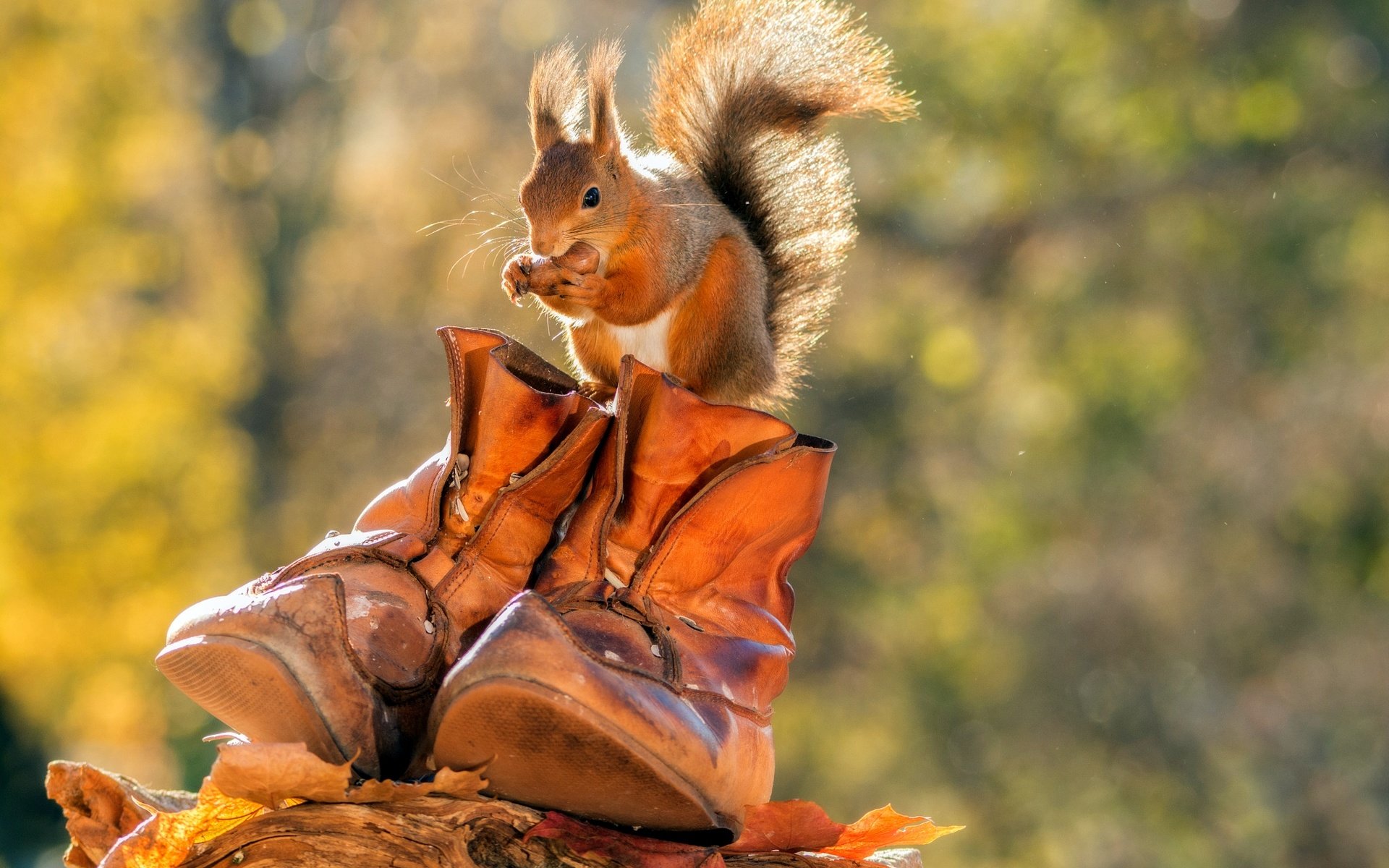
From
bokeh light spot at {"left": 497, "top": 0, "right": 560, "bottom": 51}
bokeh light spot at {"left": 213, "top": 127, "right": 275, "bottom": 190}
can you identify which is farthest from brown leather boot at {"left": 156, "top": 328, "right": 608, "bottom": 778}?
bokeh light spot at {"left": 213, "top": 127, "right": 275, "bottom": 190}

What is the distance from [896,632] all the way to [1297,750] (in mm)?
1931

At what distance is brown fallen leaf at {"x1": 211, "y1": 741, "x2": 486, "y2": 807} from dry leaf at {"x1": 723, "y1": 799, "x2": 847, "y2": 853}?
0.30 m

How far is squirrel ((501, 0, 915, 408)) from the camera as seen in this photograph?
1754 mm

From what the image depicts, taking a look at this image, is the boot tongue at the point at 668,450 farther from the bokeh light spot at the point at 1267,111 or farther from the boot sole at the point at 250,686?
the bokeh light spot at the point at 1267,111

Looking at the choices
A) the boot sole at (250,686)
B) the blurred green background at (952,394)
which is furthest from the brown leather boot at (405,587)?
the blurred green background at (952,394)

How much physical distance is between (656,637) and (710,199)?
796 mm

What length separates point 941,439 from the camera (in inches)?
283

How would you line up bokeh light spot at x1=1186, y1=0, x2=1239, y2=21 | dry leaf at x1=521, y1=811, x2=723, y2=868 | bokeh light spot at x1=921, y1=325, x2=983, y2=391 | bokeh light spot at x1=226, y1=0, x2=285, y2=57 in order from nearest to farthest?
dry leaf at x1=521, y1=811, x2=723, y2=868, bokeh light spot at x1=1186, y1=0, x2=1239, y2=21, bokeh light spot at x1=921, y1=325, x2=983, y2=391, bokeh light spot at x1=226, y1=0, x2=285, y2=57

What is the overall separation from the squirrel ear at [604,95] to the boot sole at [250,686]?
2.97 feet

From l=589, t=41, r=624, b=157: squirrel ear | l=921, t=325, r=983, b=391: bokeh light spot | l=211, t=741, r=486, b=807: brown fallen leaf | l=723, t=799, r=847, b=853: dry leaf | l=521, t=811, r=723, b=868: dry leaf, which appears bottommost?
l=921, t=325, r=983, b=391: bokeh light spot

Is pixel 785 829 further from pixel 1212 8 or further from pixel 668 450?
pixel 1212 8

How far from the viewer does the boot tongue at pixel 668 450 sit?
137cm

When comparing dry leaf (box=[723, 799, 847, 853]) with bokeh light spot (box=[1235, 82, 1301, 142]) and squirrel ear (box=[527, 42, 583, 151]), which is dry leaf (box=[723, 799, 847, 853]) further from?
bokeh light spot (box=[1235, 82, 1301, 142])

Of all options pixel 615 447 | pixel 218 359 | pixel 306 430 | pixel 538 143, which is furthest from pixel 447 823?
pixel 218 359
